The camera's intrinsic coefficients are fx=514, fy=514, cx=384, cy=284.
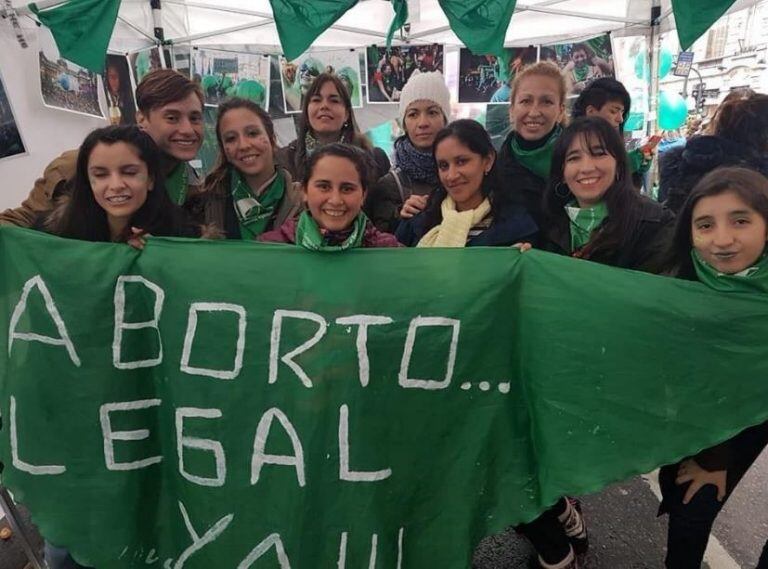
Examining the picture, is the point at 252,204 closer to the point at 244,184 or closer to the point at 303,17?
the point at 244,184

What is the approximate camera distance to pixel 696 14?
2.02 meters

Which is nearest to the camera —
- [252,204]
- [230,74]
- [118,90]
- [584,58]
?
[252,204]

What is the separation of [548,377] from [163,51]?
467 cm

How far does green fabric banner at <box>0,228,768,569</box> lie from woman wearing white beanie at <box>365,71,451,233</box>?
786 mm

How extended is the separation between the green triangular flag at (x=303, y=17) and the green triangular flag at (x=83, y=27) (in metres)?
0.78

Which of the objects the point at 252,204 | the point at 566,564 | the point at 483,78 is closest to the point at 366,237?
the point at 252,204

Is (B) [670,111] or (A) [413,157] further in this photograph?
(B) [670,111]

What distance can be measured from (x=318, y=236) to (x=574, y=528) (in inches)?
62.4

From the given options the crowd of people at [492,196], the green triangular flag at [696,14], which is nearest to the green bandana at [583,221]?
the crowd of people at [492,196]

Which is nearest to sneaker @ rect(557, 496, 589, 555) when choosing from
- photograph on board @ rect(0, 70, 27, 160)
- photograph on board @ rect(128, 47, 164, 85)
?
photograph on board @ rect(0, 70, 27, 160)

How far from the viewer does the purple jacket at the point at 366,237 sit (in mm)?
1700

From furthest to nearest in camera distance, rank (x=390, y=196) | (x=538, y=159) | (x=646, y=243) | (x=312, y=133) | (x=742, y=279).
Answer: (x=312, y=133) < (x=390, y=196) < (x=538, y=159) < (x=646, y=243) < (x=742, y=279)

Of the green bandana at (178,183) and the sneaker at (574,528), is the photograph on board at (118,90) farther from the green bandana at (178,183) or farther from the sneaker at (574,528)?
the sneaker at (574,528)

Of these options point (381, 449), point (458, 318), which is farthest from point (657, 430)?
point (381, 449)
